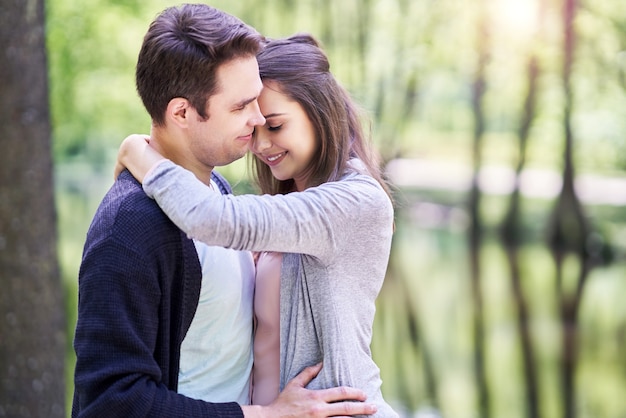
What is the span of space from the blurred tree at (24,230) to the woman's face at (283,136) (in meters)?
1.72

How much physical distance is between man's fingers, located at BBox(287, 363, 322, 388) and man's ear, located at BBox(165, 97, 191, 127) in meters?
0.79

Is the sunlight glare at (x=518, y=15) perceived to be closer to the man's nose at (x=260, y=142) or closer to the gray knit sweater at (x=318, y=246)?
the man's nose at (x=260, y=142)

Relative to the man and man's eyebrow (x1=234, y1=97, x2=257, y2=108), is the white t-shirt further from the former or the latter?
man's eyebrow (x1=234, y1=97, x2=257, y2=108)

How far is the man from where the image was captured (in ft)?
6.86

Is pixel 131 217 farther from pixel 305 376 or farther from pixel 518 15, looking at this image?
pixel 518 15

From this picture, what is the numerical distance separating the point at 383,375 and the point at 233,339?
7.07 m

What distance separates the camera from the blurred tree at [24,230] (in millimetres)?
3930

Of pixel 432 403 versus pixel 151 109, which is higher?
pixel 151 109

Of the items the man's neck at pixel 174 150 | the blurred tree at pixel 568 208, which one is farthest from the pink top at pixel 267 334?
the blurred tree at pixel 568 208

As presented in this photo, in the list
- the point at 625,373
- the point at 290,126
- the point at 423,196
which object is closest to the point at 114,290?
the point at 290,126

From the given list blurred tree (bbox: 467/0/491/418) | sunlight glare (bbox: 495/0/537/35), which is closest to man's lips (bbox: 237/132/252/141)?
blurred tree (bbox: 467/0/491/418)

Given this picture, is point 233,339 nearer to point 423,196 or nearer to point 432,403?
point 432,403

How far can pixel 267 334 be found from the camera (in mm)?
2564

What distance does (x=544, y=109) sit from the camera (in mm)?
21812
